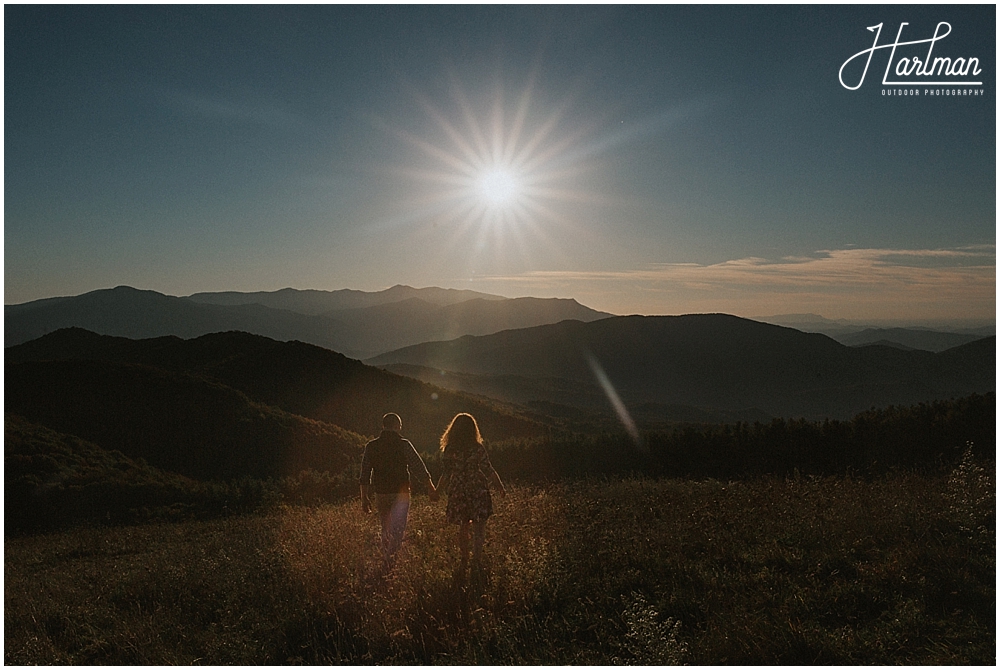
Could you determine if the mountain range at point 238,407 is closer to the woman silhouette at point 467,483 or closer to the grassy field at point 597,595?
the grassy field at point 597,595

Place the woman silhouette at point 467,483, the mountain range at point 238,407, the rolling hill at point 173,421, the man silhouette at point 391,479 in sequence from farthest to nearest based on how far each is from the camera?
the mountain range at point 238,407, the rolling hill at point 173,421, the man silhouette at point 391,479, the woman silhouette at point 467,483

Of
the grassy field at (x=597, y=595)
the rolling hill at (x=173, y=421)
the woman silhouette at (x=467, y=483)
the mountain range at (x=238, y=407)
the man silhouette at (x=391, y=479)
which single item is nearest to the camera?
the grassy field at (x=597, y=595)

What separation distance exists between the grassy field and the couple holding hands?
39 cm

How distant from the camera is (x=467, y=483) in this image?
777 centimetres

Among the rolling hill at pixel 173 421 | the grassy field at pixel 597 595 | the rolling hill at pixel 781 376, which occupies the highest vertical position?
the rolling hill at pixel 781 376

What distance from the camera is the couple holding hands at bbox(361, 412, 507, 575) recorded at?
770cm

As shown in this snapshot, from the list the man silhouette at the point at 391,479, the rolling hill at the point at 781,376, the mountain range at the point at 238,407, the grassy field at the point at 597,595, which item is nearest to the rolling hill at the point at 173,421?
the mountain range at the point at 238,407

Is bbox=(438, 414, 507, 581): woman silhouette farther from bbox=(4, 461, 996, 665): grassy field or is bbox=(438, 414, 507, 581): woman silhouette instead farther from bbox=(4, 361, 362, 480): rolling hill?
bbox=(4, 361, 362, 480): rolling hill

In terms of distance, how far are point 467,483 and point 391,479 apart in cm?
112

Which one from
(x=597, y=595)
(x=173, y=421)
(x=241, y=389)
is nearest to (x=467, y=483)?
(x=597, y=595)

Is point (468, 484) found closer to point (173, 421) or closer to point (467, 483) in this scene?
point (467, 483)

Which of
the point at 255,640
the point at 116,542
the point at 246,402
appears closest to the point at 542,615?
the point at 255,640

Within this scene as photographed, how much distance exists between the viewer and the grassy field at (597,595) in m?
5.19

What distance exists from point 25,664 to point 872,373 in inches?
8107
